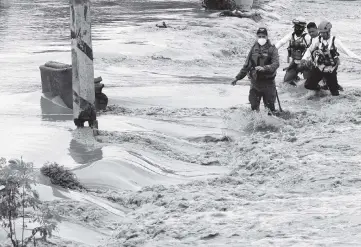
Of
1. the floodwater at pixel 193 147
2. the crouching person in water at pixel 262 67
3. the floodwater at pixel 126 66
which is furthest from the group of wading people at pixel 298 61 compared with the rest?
the floodwater at pixel 126 66

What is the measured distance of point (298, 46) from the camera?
626 inches

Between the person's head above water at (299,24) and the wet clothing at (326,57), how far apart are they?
1.39m

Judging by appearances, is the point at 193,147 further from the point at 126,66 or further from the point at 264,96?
the point at 126,66

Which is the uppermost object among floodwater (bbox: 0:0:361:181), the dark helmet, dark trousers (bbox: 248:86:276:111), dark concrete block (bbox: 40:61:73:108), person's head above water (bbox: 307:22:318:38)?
the dark helmet

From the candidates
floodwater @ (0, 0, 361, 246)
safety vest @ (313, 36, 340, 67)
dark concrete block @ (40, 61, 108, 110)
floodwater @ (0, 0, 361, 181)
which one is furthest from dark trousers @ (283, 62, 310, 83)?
dark concrete block @ (40, 61, 108, 110)

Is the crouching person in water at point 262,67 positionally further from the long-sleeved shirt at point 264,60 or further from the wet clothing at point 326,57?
the wet clothing at point 326,57

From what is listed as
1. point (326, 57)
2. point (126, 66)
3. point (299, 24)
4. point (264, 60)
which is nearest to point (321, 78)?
point (326, 57)

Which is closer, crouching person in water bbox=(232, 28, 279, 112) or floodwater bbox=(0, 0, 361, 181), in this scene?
floodwater bbox=(0, 0, 361, 181)

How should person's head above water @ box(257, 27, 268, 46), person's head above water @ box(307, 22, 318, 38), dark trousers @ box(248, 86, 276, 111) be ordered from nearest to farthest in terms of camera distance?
person's head above water @ box(257, 27, 268, 46), dark trousers @ box(248, 86, 276, 111), person's head above water @ box(307, 22, 318, 38)

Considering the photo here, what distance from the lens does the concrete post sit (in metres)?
9.90

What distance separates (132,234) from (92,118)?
3706 mm

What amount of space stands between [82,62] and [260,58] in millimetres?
3652

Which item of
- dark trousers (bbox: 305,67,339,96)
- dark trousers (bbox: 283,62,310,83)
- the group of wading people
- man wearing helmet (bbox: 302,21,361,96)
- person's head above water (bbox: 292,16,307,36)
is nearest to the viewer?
the group of wading people

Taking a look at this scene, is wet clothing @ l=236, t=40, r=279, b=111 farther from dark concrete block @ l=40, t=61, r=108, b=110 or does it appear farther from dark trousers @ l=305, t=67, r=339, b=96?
dark concrete block @ l=40, t=61, r=108, b=110
